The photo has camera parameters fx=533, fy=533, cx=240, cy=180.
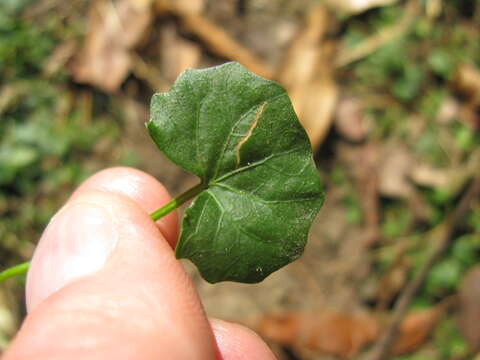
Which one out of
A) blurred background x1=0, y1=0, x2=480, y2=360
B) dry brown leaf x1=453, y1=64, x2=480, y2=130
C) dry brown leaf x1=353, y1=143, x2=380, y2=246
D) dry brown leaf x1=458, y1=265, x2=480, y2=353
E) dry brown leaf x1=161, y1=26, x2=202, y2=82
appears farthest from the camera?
dry brown leaf x1=161, y1=26, x2=202, y2=82

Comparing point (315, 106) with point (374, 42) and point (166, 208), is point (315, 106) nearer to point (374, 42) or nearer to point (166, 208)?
point (374, 42)

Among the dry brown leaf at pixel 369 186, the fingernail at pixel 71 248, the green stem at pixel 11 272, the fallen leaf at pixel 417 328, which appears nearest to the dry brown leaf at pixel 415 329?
the fallen leaf at pixel 417 328

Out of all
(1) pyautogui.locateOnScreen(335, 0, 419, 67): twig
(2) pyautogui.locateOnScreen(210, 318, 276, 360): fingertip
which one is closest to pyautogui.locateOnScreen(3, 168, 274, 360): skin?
→ (2) pyautogui.locateOnScreen(210, 318, 276, 360): fingertip

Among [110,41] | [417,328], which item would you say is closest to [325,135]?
[417,328]

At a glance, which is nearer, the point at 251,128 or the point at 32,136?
the point at 251,128

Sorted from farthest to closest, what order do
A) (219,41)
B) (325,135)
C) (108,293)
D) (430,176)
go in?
(219,41) → (325,135) → (430,176) → (108,293)

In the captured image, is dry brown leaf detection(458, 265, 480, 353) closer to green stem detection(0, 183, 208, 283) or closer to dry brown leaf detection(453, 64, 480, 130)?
dry brown leaf detection(453, 64, 480, 130)
